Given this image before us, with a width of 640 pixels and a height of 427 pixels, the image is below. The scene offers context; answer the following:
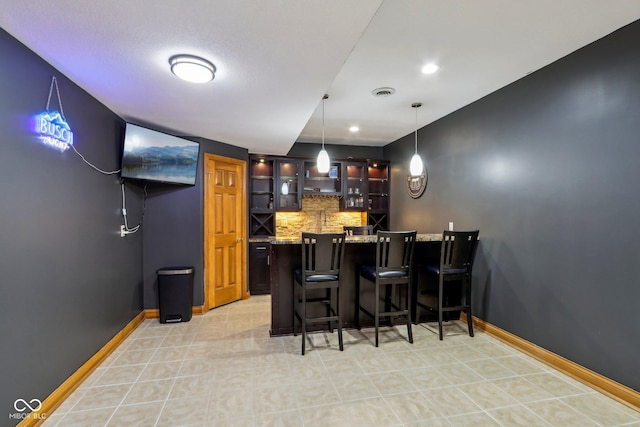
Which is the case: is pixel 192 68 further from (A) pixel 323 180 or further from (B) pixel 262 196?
(A) pixel 323 180

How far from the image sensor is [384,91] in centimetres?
328

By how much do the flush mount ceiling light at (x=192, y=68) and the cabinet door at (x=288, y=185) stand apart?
3.21 metres

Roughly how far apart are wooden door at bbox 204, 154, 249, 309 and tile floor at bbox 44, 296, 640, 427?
1137 mm

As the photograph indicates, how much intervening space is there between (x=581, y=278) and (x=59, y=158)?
13.9ft

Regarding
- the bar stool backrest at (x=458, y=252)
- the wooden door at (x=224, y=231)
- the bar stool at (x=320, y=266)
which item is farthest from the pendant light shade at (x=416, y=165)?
the wooden door at (x=224, y=231)

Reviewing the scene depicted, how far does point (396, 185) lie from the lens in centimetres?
559

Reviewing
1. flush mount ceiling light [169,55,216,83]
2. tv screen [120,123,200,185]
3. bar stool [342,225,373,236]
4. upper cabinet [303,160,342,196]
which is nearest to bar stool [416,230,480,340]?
bar stool [342,225,373,236]

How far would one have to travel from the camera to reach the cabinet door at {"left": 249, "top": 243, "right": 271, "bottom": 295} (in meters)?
5.06

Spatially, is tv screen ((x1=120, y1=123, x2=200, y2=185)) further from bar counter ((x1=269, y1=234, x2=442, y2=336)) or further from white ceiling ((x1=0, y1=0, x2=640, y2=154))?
bar counter ((x1=269, y1=234, x2=442, y2=336))

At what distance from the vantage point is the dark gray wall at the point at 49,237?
173cm

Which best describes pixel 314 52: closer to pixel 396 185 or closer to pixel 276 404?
pixel 276 404

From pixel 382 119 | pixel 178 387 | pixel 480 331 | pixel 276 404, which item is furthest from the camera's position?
pixel 382 119

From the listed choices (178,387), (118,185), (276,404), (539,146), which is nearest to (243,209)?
(118,185)

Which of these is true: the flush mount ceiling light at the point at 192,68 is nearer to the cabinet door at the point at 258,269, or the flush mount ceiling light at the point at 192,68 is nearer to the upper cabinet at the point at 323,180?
the cabinet door at the point at 258,269
